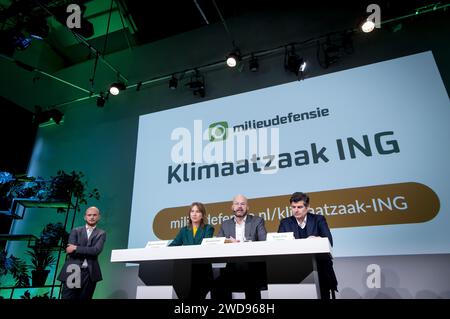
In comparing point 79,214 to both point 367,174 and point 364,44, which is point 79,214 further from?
point 364,44

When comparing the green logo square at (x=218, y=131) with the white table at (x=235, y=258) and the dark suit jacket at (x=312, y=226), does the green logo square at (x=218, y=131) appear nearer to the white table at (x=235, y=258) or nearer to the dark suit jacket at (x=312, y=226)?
the dark suit jacket at (x=312, y=226)

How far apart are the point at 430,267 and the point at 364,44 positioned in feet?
9.91

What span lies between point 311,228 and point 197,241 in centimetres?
94

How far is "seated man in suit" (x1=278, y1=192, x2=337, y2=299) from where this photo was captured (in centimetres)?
233

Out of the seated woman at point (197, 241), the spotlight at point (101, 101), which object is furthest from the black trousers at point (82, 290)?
the spotlight at point (101, 101)

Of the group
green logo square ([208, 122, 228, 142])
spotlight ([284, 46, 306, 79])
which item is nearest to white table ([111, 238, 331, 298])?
green logo square ([208, 122, 228, 142])

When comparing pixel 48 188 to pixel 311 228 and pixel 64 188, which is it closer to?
pixel 64 188

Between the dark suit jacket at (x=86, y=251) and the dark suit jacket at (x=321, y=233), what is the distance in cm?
180

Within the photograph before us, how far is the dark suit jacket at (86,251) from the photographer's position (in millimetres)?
2869

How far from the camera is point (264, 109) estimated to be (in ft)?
13.6

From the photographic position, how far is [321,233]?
2.44 meters
